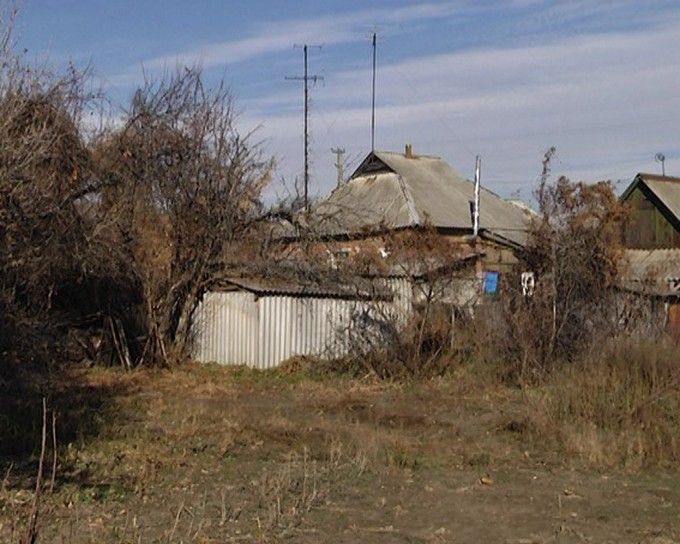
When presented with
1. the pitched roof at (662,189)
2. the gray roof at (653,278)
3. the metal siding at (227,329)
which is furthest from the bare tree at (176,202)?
the pitched roof at (662,189)

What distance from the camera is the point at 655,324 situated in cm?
1941

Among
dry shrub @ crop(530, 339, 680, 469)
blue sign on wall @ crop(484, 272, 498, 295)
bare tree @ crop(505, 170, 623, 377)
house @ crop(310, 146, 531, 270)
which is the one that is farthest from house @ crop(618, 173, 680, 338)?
dry shrub @ crop(530, 339, 680, 469)

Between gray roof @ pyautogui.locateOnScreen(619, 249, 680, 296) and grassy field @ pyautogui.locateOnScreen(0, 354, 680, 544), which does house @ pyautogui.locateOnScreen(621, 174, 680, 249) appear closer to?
gray roof @ pyautogui.locateOnScreen(619, 249, 680, 296)

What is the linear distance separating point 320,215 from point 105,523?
16184 millimetres

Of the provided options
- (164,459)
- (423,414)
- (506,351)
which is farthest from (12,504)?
(506,351)

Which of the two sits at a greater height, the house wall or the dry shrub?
the house wall

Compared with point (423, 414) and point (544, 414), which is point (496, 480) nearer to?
point (544, 414)

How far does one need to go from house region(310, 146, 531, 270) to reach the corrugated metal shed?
30.2 feet

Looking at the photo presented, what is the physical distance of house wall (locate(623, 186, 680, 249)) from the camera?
112 feet

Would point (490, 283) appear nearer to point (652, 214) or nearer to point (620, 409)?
point (620, 409)

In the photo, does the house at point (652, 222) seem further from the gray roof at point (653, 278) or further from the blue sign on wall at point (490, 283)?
the blue sign on wall at point (490, 283)

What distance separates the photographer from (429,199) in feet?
118

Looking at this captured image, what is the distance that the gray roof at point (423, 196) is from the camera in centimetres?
3459

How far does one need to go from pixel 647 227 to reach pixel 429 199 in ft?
25.6
